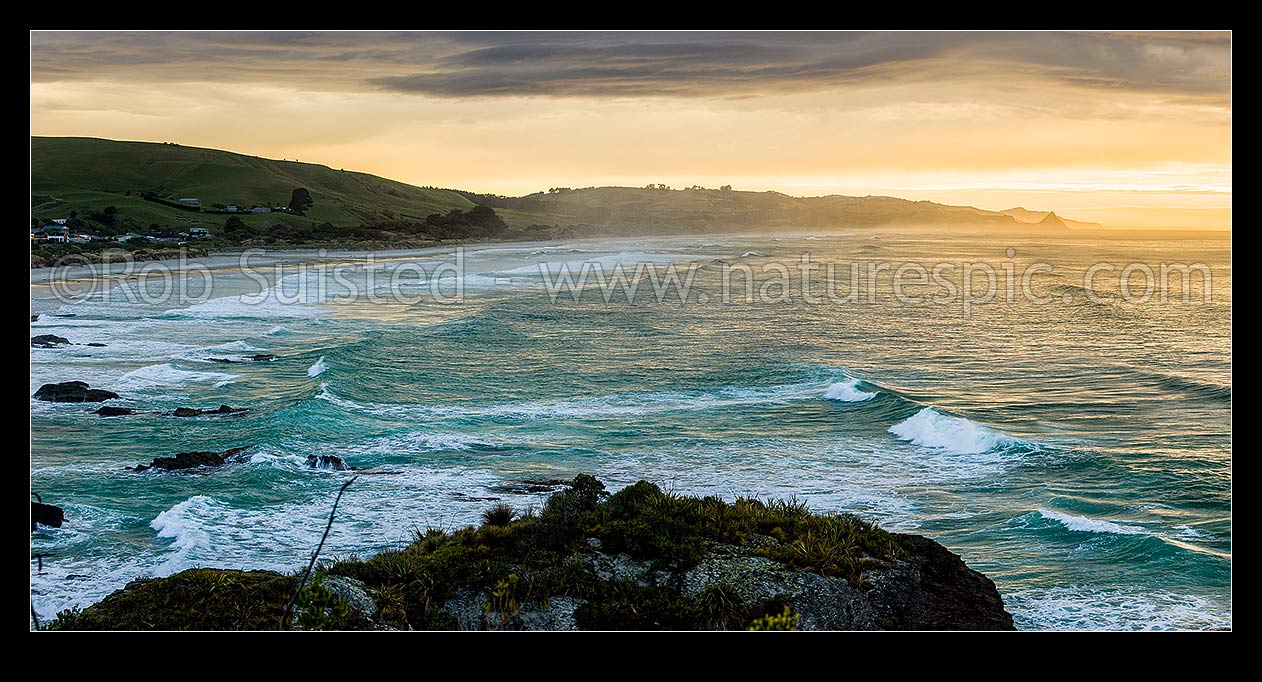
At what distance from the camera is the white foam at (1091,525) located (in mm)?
16391

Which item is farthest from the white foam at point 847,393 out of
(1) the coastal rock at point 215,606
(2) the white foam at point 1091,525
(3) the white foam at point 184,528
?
(1) the coastal rock at point 215,606

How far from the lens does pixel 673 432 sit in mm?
23375

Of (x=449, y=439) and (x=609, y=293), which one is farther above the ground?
(x=609, y=293)

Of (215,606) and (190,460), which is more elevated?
(215,606)

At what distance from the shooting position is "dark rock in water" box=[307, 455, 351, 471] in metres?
20.0

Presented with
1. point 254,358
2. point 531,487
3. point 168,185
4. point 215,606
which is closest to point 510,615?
point 215,606

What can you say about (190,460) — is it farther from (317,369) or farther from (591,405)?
(317,369)

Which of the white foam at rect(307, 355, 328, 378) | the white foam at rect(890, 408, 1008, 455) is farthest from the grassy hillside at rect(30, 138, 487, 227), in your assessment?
the white foam at rect(890, 408, 1008, 455)

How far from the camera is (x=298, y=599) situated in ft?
29.8

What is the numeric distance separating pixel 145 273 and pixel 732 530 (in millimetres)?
66811

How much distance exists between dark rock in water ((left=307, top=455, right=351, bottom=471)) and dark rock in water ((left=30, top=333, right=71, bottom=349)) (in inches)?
770

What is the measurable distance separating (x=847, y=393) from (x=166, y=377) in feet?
68.6
